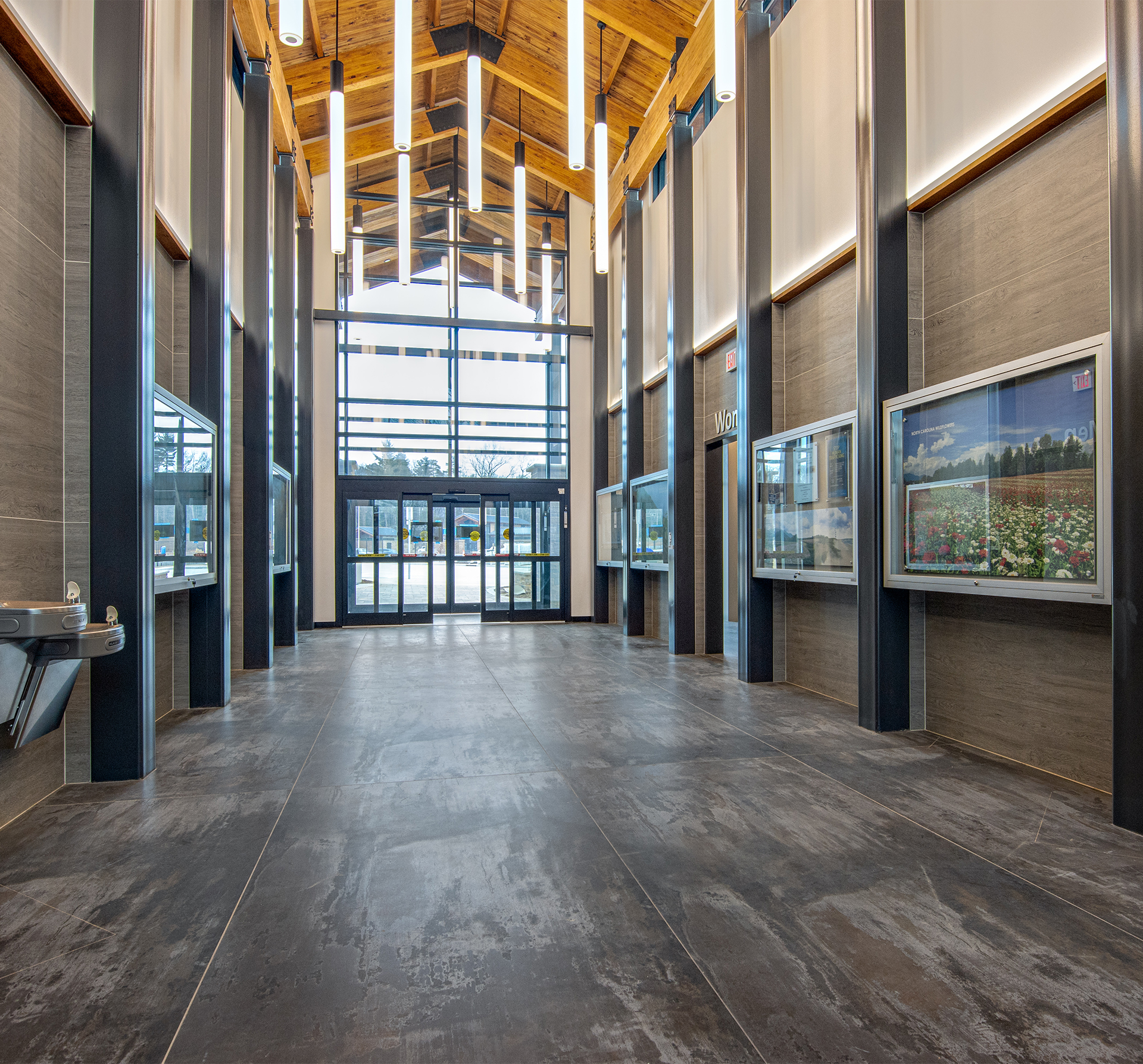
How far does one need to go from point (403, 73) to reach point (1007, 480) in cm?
515

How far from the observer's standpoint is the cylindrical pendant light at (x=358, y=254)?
1030 cm

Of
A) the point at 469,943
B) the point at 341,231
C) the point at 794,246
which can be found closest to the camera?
the point at 469,943

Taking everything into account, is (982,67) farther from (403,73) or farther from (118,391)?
(118,391)

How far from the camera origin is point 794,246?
19.0ft

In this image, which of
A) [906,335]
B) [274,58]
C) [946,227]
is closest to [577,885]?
[906,335]

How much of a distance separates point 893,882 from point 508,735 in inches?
92.6

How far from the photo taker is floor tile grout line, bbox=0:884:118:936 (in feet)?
6.72

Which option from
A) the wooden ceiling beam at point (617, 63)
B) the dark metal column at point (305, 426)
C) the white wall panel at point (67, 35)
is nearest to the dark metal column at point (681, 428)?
the wooden ceiling beam at point (617, 63)

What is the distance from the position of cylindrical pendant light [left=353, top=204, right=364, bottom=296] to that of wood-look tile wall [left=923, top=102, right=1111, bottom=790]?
823 centimetres

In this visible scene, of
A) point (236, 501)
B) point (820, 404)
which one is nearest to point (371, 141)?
point (236, 501)

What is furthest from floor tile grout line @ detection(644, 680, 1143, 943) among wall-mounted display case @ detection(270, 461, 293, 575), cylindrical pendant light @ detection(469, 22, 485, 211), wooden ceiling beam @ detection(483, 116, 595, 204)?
wooden ceiling beam @ detection(483, 116, 595, 204)

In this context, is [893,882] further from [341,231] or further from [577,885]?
[341,231]

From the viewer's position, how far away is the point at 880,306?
169 inches

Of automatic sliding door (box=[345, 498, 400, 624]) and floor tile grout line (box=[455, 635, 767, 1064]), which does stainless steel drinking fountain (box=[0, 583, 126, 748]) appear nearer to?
floor tile grout line (box=[455, 635, 767, 1064])
